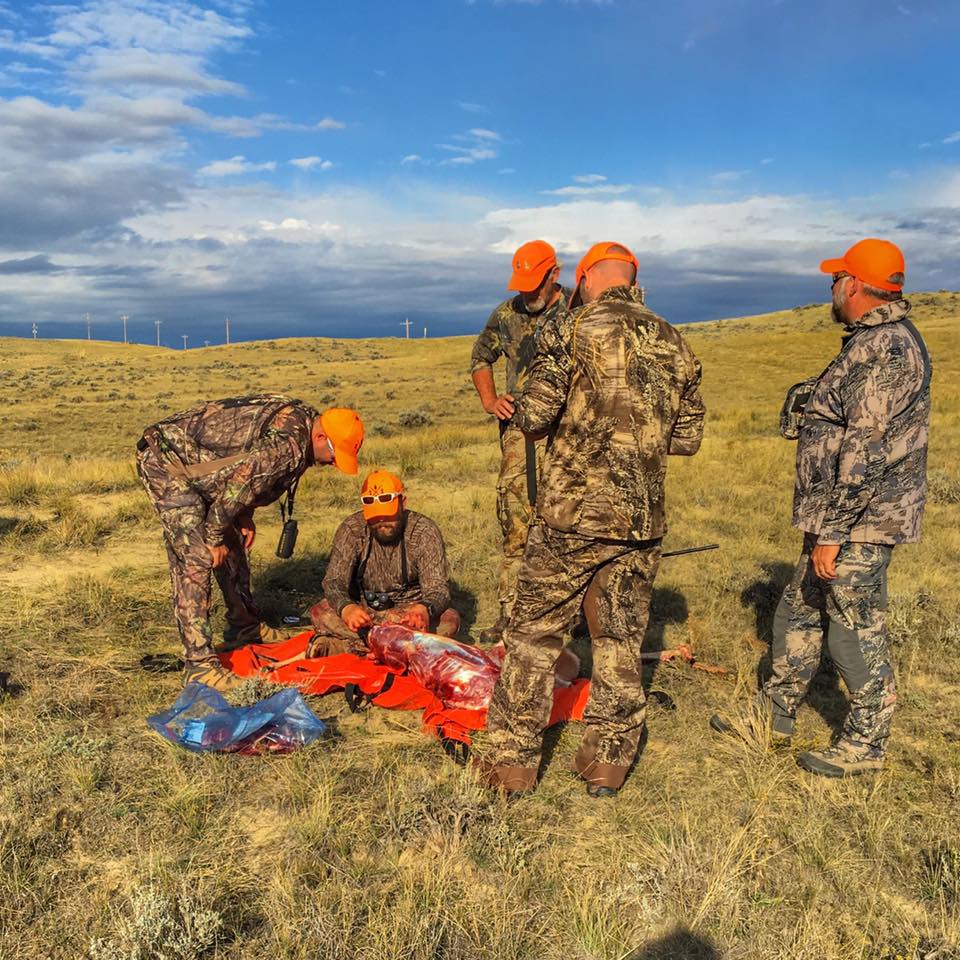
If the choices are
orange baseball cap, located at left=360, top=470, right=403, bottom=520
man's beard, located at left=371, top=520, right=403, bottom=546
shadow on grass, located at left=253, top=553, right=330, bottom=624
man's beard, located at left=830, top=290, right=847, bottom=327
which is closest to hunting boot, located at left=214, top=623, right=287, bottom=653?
shadow on grass, located at left=253, top=553, right=330, bottom=624

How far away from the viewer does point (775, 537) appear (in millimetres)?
8578

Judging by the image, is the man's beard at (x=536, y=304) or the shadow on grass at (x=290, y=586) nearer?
the man's beard at (x=536, y=304)

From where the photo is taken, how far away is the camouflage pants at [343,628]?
5.26 metres

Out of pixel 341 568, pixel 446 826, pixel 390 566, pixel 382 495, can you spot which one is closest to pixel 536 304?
pixel 382 495

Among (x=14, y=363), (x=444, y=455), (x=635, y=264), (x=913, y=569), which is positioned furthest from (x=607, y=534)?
(x=14, y=363)

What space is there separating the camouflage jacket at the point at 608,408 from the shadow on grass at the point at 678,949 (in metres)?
1.50

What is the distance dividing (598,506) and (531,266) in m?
2.67

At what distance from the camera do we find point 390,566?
18.4 feet

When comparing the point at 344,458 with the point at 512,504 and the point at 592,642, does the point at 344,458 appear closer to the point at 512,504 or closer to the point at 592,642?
the point at 512,504

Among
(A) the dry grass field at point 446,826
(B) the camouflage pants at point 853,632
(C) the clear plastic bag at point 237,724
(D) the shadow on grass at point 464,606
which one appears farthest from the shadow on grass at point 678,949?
(D) the shadow on grass at point 464,606

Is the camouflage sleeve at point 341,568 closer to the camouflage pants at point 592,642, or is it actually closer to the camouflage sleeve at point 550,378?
the camouflage pants at point 592,642

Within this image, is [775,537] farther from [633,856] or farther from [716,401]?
[716,401]

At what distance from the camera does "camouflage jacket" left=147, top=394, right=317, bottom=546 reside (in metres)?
4.49

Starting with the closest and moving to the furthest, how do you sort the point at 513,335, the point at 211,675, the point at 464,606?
1. the point at 211,675
2. the point at 513,335
3. the point at 464,606
